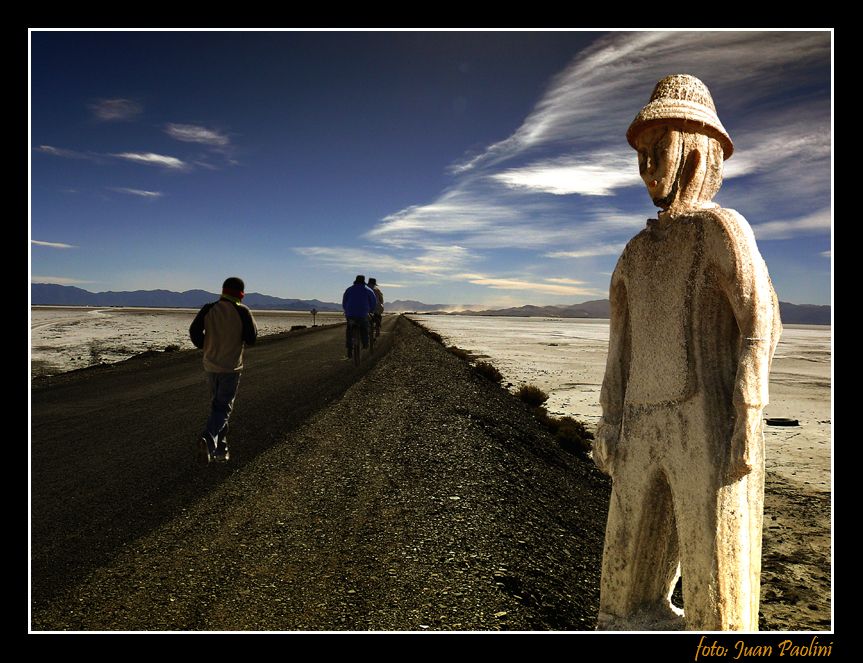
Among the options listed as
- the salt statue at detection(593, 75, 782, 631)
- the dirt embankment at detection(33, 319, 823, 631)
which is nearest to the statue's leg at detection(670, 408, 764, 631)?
the salt statue at detection(593, 75, 782, 631)

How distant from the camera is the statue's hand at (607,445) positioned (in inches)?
113


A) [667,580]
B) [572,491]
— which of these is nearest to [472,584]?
[667,580]

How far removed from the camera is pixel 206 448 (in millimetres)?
6059

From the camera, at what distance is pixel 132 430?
796 cm

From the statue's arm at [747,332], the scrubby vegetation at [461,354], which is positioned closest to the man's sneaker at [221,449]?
the statue's arm at [747,332]

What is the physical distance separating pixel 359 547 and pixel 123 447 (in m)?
4.31

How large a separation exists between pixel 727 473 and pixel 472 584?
2438 mm

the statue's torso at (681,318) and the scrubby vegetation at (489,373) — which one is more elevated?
the statue's torso at (681,318)

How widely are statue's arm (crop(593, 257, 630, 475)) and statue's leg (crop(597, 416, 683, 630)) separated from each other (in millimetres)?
160

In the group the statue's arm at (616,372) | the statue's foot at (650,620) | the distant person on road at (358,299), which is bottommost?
the statue's foot at (650,620)

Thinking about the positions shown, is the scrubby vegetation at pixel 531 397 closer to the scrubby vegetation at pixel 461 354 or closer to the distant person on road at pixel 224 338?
the scrubby vegetation at pixel 461 354

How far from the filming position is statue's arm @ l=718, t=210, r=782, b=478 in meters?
2.33

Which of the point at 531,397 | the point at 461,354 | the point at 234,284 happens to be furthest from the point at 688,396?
the point at 461,354

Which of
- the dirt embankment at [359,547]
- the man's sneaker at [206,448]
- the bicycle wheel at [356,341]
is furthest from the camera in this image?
the bicycle wheel at [356,341]
